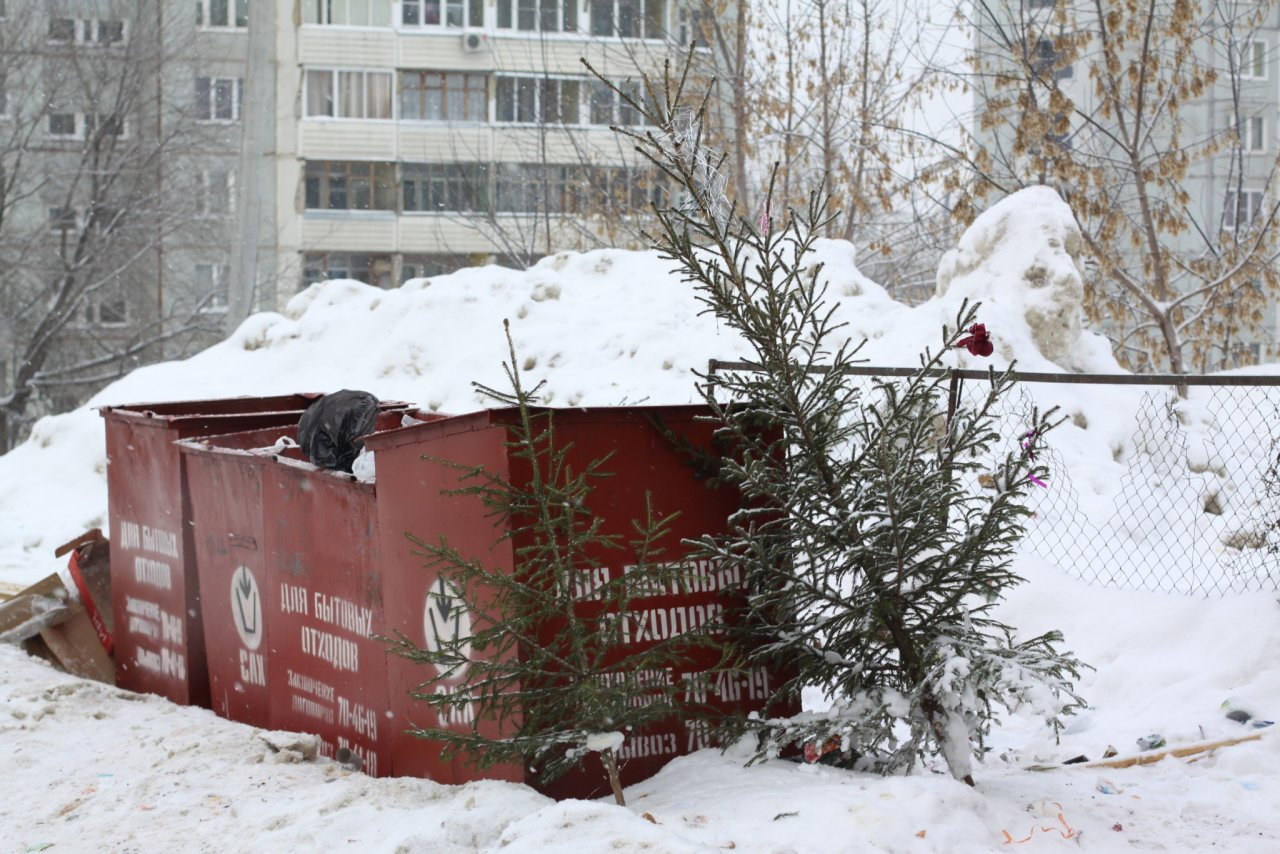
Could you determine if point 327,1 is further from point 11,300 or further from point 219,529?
point 219,529

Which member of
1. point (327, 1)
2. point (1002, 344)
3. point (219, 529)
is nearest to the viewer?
point (219, 529)

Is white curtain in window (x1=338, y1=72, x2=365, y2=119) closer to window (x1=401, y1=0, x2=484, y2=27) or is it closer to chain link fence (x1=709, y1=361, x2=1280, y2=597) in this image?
window (x1=401, y1=0, x2=484, y2=27)

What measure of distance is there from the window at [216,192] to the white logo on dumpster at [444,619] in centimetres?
3498

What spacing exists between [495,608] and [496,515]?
1.05 ft

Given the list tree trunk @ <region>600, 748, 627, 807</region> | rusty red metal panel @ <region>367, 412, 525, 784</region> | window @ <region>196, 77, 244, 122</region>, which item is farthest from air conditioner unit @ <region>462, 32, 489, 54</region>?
tree trunk @ <region>600, 748, 627, 807</region>

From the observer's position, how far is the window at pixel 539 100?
30.8 meters

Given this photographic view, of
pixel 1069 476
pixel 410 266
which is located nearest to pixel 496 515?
pixel 1069 476

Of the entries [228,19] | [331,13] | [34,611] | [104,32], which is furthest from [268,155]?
[228,19]

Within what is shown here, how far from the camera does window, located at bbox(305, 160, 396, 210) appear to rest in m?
47.2

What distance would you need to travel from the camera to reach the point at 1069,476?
10.3m

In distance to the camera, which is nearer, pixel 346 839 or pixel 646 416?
pixel 346 839

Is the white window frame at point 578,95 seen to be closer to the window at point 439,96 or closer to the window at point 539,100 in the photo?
the window at point 539,100

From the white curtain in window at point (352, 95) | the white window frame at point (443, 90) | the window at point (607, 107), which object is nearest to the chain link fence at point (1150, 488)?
the window at point (607, 107)

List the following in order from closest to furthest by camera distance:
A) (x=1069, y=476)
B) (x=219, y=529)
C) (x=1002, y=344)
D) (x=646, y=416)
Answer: (x=646, y=416) < (x=219, y=529) < (x=1069, y=476) < (x=1002, y=344)
